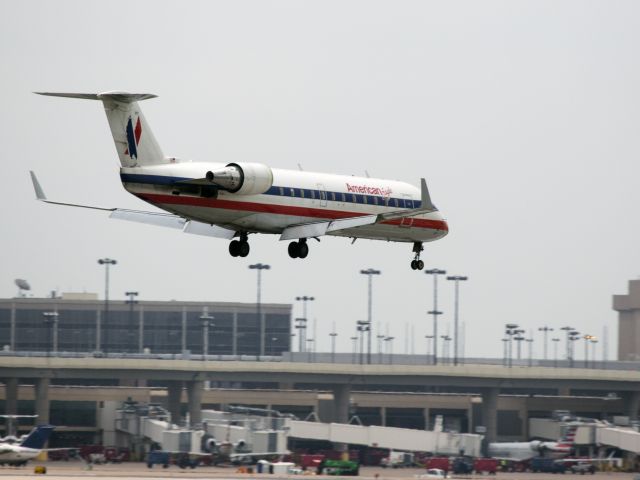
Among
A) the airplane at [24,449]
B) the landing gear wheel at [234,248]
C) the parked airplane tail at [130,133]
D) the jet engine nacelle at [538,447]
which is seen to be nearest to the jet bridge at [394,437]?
the jet engine nacelle at [538,447]

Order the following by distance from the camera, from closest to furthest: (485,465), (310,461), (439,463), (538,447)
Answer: (310,461)
(485,465)
(439,463)
(538,447)

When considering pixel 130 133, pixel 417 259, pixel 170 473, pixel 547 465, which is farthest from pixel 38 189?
pixel 547 465

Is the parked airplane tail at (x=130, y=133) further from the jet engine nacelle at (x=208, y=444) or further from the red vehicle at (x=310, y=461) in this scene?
the red vehicle at (x=310, y=461)

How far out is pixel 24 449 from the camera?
102688 mm

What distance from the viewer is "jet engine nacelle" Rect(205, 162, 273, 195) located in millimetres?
64250

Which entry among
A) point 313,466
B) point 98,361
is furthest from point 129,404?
point 313,466

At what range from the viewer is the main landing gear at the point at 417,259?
76.2 metres

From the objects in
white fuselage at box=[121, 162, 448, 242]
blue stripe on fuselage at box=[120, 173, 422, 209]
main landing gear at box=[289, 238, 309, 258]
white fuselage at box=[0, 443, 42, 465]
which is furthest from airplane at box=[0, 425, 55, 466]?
blue stripe on fuselage at box=[120, 173, 422, 209]

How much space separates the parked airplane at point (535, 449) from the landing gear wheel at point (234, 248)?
6434cm

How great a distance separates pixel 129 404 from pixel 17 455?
3255 cm

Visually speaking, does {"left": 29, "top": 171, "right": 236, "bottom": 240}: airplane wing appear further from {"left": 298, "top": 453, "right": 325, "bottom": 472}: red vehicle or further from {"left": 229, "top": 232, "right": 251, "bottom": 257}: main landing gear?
{"left": 298, "top": 453, "right": 325, "bottom": 472}: red vehicle

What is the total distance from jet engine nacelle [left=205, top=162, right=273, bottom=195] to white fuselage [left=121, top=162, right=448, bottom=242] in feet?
1.24

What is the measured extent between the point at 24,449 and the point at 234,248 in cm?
3962

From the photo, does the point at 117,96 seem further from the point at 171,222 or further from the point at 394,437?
the point at 394,437
